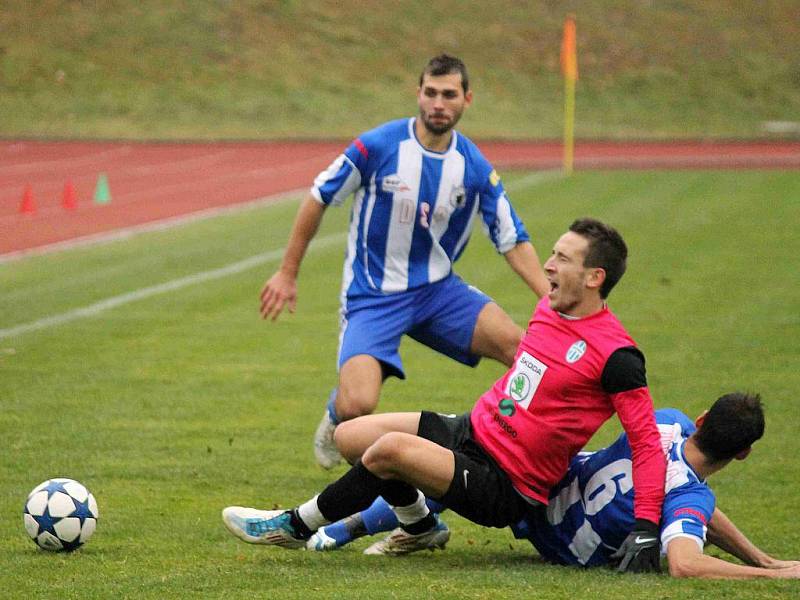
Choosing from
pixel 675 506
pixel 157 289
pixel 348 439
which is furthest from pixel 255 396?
pixel 157 289

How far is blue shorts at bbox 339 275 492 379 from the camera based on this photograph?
7.47 metres

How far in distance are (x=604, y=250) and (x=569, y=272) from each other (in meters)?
0.16

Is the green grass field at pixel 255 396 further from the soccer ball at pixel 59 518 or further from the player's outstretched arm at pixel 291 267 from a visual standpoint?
the player's outstretched arm at pixel 291 267

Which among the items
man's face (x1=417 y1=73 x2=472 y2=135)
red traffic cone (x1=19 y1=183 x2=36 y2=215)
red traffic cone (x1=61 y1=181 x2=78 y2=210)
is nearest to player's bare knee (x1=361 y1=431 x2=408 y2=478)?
man's face (x1=417 y1=73 x2=472 y2=135)

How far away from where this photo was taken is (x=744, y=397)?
18.3 ft

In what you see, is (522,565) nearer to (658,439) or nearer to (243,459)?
(658,439)

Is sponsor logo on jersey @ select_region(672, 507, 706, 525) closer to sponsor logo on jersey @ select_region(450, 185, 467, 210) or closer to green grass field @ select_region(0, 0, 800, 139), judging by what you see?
sponsor logo on jersey @ select_region(450, 185, 467, 210)

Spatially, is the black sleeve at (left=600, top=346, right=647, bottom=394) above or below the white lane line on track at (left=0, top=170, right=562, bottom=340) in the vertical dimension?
above

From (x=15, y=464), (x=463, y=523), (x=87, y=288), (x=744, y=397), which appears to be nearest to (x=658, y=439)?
(x=744, y=397)

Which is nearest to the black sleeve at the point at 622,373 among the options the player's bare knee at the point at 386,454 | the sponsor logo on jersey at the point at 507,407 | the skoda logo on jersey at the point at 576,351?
the skoda logo on jersey at the point at 576,351

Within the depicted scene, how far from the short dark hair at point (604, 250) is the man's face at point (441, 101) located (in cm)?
186

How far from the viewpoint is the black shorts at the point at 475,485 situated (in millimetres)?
5621

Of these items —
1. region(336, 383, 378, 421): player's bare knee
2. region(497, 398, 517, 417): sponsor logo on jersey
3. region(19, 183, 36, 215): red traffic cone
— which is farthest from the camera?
region(19, 183, 36, 215): red traffic cone

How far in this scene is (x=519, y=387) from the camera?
5727 mm
